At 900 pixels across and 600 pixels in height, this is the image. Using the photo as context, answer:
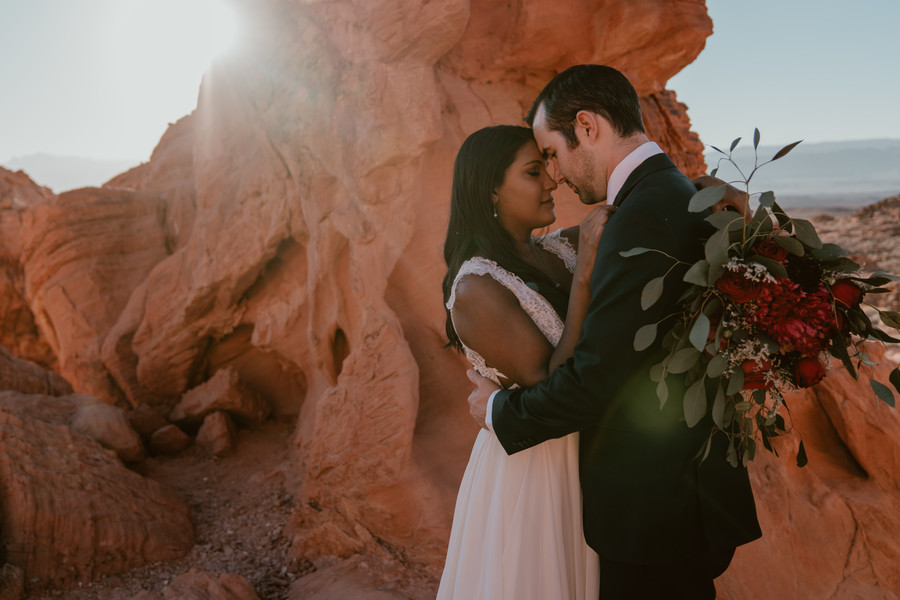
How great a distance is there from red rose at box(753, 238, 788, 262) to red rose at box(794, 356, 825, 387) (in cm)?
30

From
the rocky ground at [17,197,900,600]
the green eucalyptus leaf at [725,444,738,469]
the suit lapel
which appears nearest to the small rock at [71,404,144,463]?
the rocky ground at [17,197,900,600]

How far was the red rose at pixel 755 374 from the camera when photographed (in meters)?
1.79

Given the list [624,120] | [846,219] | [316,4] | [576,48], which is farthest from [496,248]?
[846,219]

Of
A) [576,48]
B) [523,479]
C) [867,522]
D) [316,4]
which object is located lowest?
[867,522]

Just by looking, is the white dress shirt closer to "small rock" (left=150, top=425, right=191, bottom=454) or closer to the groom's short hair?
the groom's short hair

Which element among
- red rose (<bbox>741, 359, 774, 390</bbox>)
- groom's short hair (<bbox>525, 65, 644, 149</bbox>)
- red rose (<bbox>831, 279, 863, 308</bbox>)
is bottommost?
red rose (<bbox>741, 359, 774, 390</bbox>)

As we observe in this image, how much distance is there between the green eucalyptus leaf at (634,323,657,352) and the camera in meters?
1.79

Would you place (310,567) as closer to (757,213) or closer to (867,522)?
(867,522)

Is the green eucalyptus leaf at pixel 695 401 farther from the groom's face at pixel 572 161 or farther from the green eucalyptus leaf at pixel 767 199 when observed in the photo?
the groom's face at pixel 572 161

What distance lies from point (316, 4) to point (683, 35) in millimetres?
3060

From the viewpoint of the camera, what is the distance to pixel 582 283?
210cm

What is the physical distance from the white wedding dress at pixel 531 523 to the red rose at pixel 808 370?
77 centimetres

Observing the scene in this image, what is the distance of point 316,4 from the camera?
5355 millimetres

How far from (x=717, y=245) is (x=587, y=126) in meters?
0.72
